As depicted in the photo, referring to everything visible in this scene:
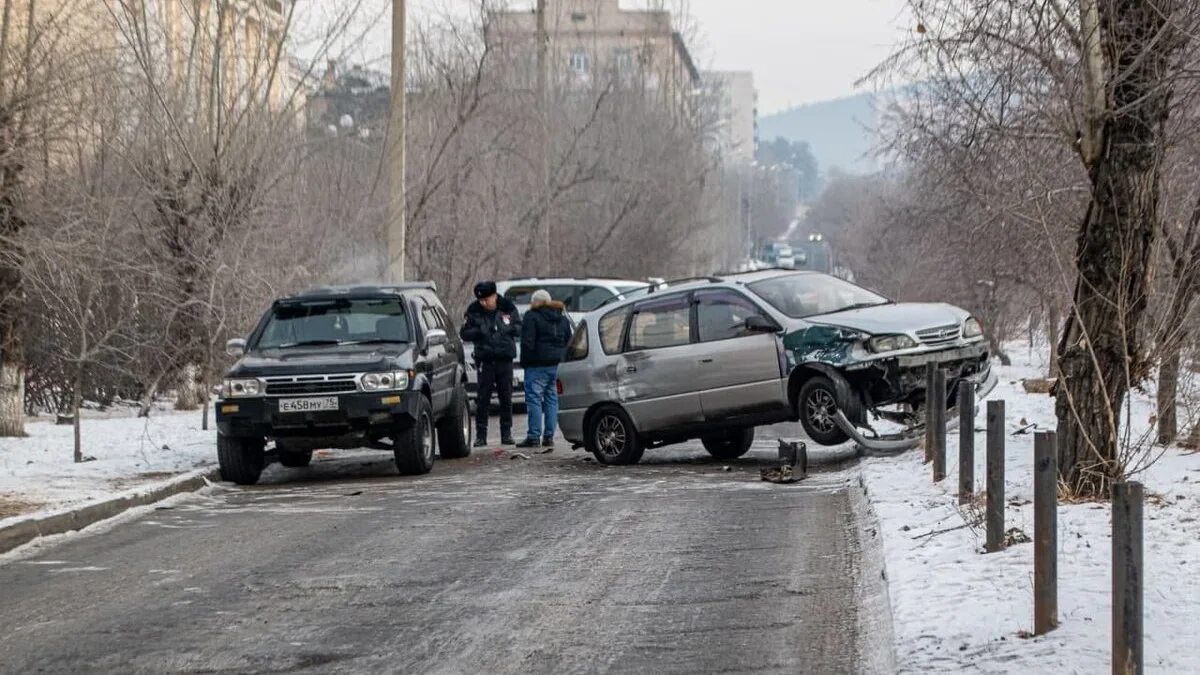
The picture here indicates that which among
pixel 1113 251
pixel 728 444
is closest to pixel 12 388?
pixel 728 444

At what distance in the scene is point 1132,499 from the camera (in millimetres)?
6043

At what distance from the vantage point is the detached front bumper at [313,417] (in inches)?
618

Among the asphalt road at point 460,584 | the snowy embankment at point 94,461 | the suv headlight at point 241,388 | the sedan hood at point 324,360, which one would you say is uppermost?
the sedan hood at point 324,360

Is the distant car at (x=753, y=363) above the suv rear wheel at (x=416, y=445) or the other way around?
above

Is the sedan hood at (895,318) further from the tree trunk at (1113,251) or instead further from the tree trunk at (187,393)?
the tree trunk at (187,393)

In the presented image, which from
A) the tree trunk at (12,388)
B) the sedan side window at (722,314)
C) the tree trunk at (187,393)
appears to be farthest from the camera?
the tree trunk at (187,393)

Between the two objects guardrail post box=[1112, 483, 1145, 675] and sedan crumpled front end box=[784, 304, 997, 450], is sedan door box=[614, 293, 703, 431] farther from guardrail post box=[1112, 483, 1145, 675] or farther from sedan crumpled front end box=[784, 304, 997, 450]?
guardrail post box=[1112, 483, 1145, 675]

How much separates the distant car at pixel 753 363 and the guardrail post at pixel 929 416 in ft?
2.83

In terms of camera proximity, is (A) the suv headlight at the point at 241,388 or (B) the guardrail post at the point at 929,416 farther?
(A) the suv headlight at the point at 241,388

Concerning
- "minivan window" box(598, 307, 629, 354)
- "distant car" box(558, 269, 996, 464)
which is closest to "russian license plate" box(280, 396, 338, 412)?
"distant car" box(558, 269, 996, 464)

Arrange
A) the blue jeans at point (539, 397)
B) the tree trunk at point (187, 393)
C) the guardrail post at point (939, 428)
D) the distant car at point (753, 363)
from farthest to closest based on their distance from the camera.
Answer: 1. the tree trunk at point (187, 393)
2. the blue jeans at point (539, 397)
3. the distant car at point (753, 363)
4. the guardrail post at point (939, 428)

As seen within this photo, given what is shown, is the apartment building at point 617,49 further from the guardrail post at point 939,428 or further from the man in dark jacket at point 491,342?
the guardrail post at point 939,428

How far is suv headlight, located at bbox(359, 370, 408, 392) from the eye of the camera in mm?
15805

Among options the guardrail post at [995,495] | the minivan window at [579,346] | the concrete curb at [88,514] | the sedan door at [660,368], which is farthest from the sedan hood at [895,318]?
the guardrail post at [995,495]
